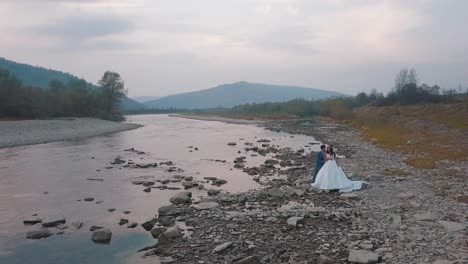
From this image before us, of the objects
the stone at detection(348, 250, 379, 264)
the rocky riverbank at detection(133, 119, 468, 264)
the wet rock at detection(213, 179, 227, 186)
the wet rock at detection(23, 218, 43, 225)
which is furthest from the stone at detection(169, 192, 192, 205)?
the stone at detection(348, 250, 379, 264)

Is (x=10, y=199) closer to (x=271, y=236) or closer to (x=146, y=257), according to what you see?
(x=146, y=257)

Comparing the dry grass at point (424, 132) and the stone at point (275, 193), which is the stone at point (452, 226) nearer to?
the stone at point (275, 193)

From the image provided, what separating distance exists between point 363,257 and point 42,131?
59.6 metres

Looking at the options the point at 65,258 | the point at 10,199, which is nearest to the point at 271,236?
the point at 65,258

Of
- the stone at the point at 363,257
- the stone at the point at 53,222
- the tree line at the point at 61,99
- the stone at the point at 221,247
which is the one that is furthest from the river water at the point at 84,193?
the tree line at the point at 61,99

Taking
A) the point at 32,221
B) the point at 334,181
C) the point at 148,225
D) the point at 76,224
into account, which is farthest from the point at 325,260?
the point at 32,221

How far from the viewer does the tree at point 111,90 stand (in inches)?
4129

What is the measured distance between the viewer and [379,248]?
1045cm

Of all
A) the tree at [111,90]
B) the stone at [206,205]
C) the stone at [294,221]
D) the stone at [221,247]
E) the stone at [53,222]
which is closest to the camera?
the stone at [221,247]

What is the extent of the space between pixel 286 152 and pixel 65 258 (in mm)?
28515

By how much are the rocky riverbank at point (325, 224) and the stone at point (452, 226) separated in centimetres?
3

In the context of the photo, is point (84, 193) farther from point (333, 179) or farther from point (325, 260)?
point (325, 260)

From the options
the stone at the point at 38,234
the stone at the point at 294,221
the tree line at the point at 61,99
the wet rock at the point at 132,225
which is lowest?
the stone at the point at 38,234

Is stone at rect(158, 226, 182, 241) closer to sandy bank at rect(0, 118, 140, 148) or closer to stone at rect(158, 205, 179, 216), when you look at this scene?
stone at rect(158, 205, 179, 216)
